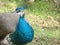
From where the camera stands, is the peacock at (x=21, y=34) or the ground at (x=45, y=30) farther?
the ground at (x=45, y=30)

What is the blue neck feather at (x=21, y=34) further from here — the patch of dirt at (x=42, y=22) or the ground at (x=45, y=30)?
the patch of dirt at (x=42, y=22)

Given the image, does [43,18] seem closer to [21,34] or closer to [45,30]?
[45,30]

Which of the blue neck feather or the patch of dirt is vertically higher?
the blue neck feather

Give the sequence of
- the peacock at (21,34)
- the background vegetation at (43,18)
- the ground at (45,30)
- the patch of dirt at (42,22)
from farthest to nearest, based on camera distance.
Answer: the patch of dirt at (42,22) < the background vegetation at (43,18) < the ground at (45,30) < the peacock at (21,34)

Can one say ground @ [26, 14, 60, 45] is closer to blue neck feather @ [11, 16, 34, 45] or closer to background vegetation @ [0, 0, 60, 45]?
background vegetation @ [0, 0, 60, 45]

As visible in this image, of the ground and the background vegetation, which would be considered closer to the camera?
the ground

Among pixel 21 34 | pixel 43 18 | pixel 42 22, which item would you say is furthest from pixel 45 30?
pixel 21 34

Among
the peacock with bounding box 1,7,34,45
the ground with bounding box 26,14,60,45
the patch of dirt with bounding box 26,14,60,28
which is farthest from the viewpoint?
the patch of dirt with bounding box 26,14,60,28

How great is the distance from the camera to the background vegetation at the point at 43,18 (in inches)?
208

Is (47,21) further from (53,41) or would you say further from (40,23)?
(53,41)

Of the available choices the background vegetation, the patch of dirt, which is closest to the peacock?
the background vegetation

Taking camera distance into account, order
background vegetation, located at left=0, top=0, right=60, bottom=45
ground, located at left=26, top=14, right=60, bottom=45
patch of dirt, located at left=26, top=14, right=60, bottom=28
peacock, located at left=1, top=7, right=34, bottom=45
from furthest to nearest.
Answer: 1. patch of dirt, located at left=26, top=14, right=60, bottom=28
2. background vegetation, located at left=0, top=0, right=60, bottom=45
3. ground, located at left=26, top=14, right=60, bottom=45
4. peacock, located at left=1, top=7, right=34, bottom=45

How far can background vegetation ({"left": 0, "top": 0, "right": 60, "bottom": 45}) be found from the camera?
529 cm

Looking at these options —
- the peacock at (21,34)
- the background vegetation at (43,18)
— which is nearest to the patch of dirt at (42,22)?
the background vegetation at (43,18)
